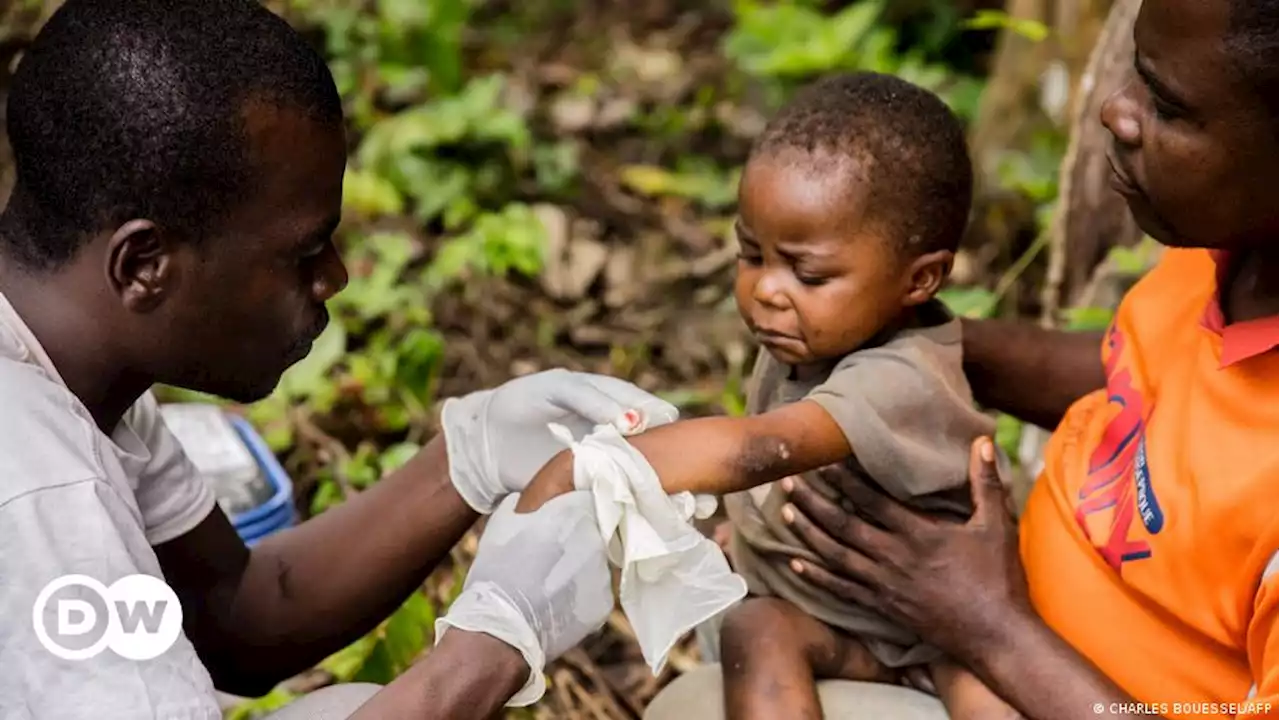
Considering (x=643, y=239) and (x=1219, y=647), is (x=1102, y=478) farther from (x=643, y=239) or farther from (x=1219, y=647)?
(x=643, y=239)

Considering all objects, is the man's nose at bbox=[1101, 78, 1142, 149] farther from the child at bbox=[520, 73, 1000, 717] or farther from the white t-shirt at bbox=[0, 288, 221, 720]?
the white t-shirt at bbox=[0, 288, 221, 720]

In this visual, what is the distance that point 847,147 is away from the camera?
203 centimetres

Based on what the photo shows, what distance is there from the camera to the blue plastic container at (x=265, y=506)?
8.84ft

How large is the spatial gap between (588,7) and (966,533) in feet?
13.6

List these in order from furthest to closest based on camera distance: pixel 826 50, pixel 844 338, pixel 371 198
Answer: pixel 826 50 → pixel 371 198 → pixel 844 338

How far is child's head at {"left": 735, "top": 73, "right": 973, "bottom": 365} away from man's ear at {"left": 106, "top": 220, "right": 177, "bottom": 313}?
0.82 m

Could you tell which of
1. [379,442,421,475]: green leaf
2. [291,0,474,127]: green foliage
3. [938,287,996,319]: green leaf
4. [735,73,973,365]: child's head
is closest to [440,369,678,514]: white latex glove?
[735,73,973,365]: child's head

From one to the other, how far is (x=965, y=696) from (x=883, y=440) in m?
0.38

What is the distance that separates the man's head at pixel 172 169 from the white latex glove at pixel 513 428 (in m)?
0.47

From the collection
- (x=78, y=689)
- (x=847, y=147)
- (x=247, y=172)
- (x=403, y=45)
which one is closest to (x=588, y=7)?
(x=403, y=45)

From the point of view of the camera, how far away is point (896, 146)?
2.04 meters

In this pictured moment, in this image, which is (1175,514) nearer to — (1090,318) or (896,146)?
(896,146)

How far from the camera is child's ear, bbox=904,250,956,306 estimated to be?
6.89 feet

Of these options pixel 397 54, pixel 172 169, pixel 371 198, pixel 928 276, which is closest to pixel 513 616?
pixel 172 169
